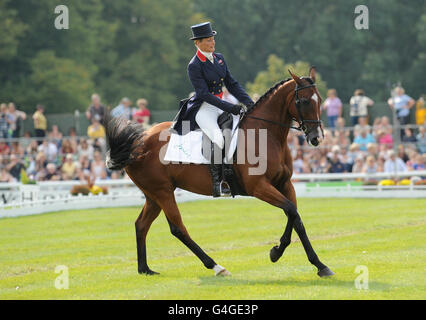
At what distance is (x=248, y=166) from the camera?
11.0 m

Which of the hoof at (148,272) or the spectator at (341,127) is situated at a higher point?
the spectator at (341,127)

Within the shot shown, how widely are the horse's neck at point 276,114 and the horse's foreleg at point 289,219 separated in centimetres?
75

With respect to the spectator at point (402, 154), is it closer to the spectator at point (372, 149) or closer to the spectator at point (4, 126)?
the spectator at point (372, 149)

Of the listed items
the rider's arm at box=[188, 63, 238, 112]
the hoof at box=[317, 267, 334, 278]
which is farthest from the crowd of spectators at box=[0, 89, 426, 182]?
the hoof at box=[317, 267, 334, 278]

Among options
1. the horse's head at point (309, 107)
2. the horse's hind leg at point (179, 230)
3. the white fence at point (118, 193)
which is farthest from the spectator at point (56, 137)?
the horse's head at point (309, 107)

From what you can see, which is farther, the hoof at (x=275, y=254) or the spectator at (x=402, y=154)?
the spectator at (x=402, y=154)

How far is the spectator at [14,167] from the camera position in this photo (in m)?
26.0

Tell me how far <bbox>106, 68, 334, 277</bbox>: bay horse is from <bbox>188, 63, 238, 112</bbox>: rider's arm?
0.31 meters

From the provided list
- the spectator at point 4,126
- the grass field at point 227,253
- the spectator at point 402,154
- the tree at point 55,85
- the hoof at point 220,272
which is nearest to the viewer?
the grass field at point 227,253

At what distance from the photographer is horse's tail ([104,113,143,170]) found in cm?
1170

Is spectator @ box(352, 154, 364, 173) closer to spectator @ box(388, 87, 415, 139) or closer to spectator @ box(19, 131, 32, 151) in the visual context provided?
spectator @ box(388, 87, 415, 139)
